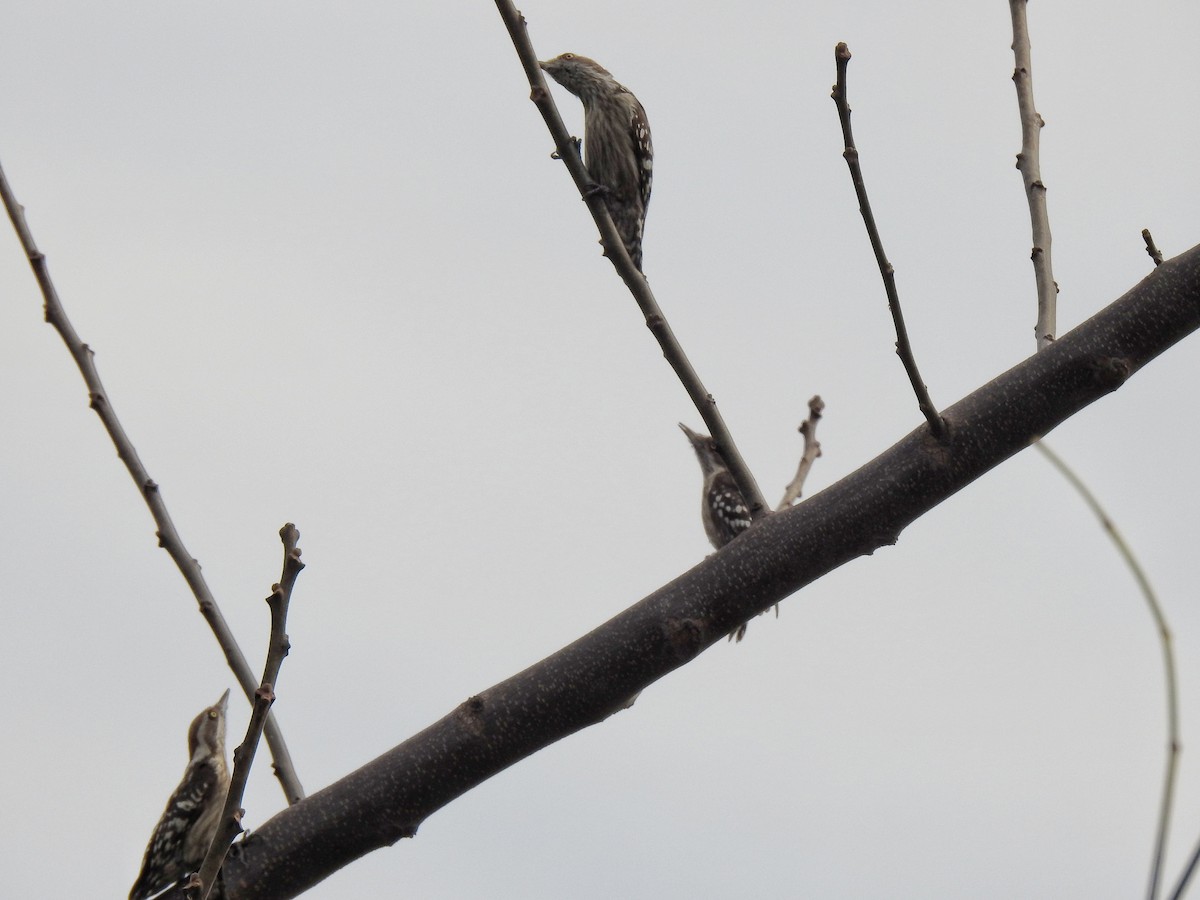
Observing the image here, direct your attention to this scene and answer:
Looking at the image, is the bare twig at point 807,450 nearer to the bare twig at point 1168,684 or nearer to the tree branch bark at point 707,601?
the tree branch bark at point 707,601

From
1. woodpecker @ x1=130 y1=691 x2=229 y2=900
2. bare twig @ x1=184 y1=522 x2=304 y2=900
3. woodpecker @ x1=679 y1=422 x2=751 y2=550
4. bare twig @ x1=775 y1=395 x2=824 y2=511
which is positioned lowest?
bare twig @ x1=184 y1=522 x2=304 y2=900

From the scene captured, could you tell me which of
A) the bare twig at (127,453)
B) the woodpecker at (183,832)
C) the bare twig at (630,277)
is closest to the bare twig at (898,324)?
the bare twig at (630,277)

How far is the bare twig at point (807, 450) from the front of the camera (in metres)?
4.26

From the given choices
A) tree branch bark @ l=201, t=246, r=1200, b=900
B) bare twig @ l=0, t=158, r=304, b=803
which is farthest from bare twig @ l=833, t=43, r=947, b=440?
bare twig @ l=0, t=158, r=304, b=803

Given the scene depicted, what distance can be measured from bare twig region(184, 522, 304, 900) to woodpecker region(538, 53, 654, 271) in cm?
583

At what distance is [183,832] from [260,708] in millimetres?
4426

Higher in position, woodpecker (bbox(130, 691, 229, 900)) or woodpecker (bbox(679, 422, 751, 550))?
woodpecker (bbox(679, 422, 751, 550))

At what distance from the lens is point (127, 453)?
2.91 m

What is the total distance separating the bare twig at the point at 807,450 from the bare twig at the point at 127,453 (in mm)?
1923

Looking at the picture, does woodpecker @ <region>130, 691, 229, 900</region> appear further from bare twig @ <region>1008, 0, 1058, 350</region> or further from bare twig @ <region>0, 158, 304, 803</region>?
bare twig @ <region>1008, 0, 1058, 350</region>

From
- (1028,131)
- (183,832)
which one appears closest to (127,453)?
(1028,131)

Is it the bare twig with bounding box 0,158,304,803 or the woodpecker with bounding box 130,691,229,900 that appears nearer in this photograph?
the bare twig with bounding box 0,158,304,803

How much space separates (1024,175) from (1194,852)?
3468mm

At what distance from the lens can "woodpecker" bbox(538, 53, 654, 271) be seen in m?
7.84
